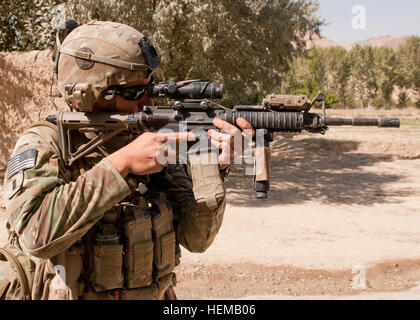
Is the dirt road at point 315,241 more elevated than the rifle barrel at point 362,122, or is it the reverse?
the rifle barrel at point 362,122

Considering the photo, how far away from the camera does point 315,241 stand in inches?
249

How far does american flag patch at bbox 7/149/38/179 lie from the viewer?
1.78 metres

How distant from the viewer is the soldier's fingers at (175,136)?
2000 millimetres

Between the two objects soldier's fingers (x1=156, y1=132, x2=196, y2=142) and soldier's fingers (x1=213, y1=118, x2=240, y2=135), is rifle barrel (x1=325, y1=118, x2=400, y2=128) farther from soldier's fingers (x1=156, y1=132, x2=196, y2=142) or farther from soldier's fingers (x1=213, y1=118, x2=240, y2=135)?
soldier's fingers (x1=156, y1=132, x2=196, y2=142)

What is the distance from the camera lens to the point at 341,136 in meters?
17.5

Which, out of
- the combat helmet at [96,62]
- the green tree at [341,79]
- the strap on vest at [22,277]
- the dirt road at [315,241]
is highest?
the green tree at [341,79]

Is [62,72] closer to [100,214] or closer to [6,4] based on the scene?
[100,214]

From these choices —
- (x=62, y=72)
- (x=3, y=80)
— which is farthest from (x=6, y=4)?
(x=62, y=72)

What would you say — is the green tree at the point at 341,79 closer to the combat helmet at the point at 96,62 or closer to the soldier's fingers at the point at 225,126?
the soldier's fingers at the point at 225,126

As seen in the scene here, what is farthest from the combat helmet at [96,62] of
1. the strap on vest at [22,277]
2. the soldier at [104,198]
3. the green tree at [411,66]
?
the green tree at [411,66]

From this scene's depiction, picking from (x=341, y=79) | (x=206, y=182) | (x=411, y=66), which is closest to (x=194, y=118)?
(x=206, y=182)

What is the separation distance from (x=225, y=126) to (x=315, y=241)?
4522mm

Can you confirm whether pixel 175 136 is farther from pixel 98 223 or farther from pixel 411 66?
pixel 411 66

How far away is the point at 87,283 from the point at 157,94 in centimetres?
104
